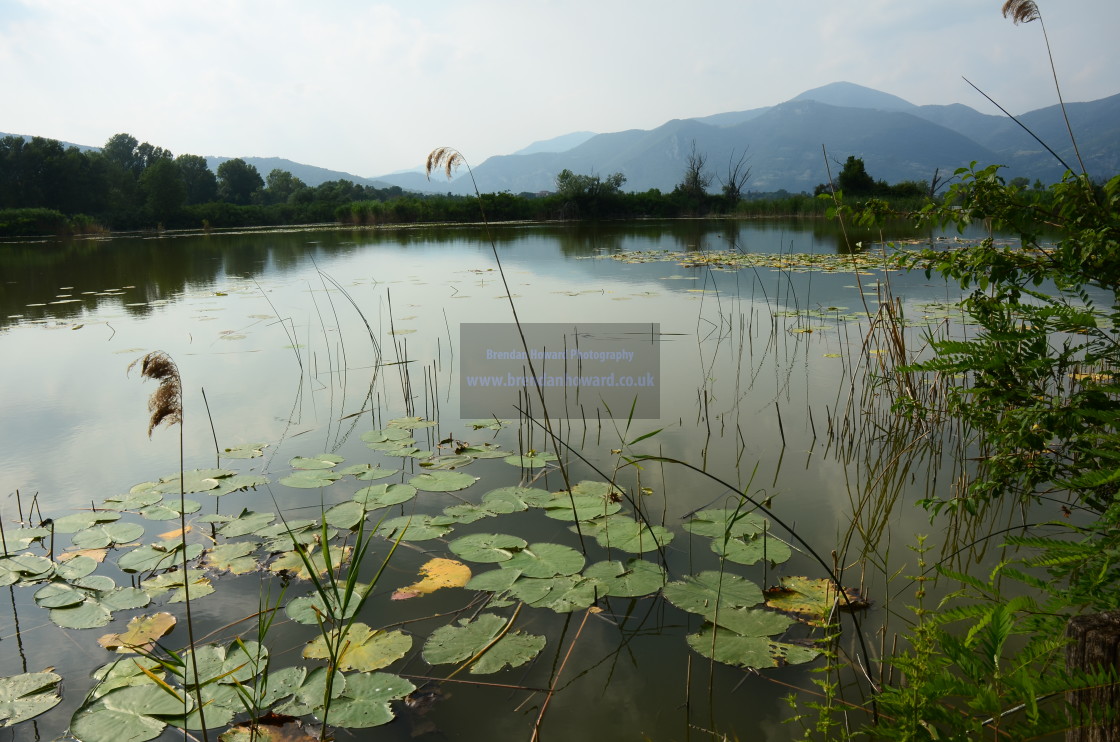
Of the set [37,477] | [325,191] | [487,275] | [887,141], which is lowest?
[37,477]

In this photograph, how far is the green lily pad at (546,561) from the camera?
201 centimetres

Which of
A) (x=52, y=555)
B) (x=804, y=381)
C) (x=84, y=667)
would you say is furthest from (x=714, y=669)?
(x=804, y=381)

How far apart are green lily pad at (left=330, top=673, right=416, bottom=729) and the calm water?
1.8 inches

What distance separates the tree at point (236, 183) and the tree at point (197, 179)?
707mm

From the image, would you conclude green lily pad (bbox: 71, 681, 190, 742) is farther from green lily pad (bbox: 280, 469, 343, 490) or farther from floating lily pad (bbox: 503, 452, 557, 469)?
floating lily pad (bbox: 503, 452, 557, 469)

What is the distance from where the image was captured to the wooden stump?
0.82 meters

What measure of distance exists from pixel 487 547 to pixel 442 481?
0.61 m

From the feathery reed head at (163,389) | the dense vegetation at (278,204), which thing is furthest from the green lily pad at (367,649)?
the dense vegetation at (278,204)

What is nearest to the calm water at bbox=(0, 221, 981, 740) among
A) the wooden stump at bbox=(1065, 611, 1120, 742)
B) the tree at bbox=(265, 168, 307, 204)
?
the wooden stump at bbox=(1065, 611, 1120, 742)

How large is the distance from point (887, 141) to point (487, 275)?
222866mm

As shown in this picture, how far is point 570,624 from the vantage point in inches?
70.7

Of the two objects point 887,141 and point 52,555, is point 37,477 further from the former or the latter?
point 887,141

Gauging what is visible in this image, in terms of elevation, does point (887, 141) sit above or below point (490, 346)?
above

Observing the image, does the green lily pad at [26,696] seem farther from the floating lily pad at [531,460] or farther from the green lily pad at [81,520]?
the floating lily pad at [531,460]
